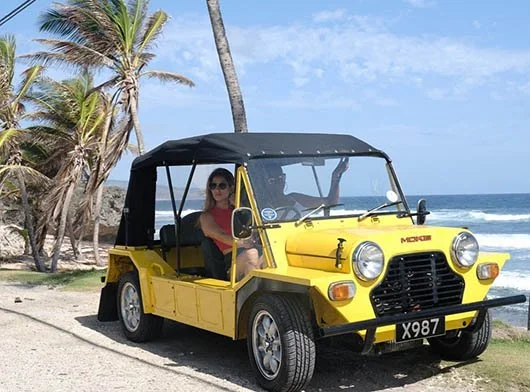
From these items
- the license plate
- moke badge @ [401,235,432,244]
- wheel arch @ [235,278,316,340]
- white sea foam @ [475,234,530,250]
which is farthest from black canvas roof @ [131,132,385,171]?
white sea foam @ [475,234,530,250]

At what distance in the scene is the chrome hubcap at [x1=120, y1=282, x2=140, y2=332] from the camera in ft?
28.0

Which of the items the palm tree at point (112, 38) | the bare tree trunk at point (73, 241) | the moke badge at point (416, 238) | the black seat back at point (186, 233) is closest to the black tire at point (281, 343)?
the moke badge at point (416, 238)

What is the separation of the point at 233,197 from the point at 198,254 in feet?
3.77

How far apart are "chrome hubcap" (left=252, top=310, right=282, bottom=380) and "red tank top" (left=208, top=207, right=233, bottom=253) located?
3.86 feet

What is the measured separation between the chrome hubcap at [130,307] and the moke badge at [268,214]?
243 cm

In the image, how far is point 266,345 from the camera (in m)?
6.32

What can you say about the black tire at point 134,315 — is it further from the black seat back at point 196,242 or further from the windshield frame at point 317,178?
the windshield frame at point 317,178

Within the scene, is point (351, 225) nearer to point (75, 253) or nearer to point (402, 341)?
point (402, 341)

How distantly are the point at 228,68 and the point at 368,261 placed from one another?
901 cm

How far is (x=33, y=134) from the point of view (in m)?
25.7

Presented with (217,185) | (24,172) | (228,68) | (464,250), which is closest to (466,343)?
(464,250)

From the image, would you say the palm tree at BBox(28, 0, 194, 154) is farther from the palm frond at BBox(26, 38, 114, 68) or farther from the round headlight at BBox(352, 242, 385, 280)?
the round headlight at BBox(352, 242, 385, 280)

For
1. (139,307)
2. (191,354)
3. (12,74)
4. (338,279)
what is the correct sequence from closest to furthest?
(338,279)
(191,354)
(139,307)
(12,74)

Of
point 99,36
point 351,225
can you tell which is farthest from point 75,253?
point 351,225
